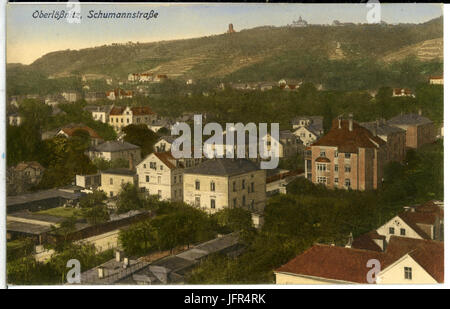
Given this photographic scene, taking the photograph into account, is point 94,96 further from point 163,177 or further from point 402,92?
point 402,92

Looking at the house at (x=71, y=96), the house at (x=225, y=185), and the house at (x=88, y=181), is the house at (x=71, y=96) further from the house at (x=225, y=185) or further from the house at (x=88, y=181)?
the house at (x=225, y=185)

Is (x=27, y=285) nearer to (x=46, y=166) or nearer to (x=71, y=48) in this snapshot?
(x=46, y=166)

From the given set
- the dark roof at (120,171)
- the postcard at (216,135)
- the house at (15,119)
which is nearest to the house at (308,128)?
the postcard at (216,135)

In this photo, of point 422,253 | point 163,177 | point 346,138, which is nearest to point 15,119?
point 163,177

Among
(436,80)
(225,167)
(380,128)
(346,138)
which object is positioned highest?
(436,80)

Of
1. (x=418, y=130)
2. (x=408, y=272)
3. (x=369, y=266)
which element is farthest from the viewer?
(x=418, y=130)

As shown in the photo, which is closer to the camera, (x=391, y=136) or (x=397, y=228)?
(x=397, y=228)

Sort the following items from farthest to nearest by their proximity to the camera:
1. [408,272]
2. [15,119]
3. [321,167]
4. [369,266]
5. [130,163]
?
[130,163] → [321,167] → [15,119] → [369,266] → [408,272]

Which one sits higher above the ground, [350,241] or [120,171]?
[120,171]
